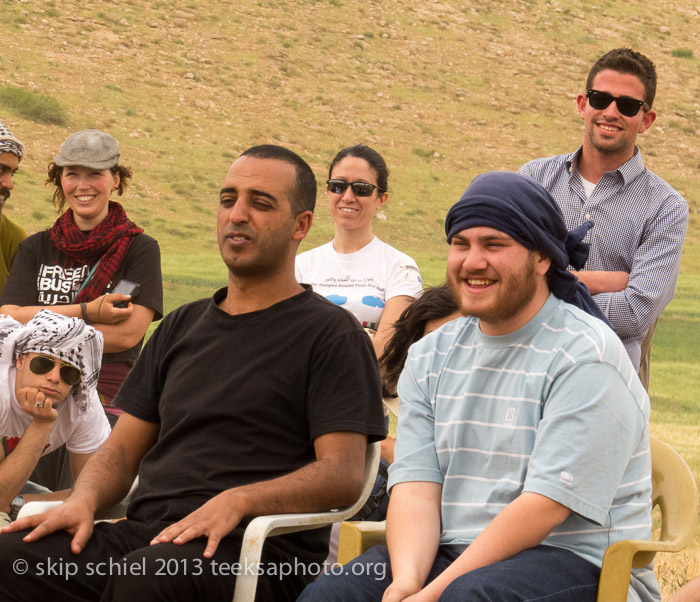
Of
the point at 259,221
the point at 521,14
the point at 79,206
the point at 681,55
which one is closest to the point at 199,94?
the point at 521,14

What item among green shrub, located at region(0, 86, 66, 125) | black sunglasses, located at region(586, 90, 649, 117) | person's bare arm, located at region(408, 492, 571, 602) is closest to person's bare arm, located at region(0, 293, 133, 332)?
black sunglasses, located at region(586, 90, 649, 117)

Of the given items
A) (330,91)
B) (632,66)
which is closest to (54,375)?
(632,66)

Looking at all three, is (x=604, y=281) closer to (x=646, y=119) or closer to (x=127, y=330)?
(x=646, y=119)

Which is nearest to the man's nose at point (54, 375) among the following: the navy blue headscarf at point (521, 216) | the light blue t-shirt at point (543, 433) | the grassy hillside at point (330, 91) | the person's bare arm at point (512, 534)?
the light blue t-shirt at point (543, 433)

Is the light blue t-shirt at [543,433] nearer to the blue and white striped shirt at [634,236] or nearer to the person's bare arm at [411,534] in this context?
the person's bare arm at [411,534]

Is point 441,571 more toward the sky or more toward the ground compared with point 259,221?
more toward the ground

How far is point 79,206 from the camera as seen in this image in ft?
14.9

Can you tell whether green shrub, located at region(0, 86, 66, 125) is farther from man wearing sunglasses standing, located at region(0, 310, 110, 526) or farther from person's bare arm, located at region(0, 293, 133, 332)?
Answer: man wearing sunglasses standing, located at region(0, 310, 110, 526)

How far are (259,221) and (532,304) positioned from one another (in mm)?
890

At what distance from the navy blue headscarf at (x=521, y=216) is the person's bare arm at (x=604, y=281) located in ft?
3.96

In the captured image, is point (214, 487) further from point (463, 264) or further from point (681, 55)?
point (681, 55)

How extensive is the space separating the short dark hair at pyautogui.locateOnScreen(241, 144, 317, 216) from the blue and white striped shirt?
129 cm

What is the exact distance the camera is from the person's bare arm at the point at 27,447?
3387mm

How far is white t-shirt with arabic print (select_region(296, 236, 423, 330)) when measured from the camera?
4.42 metres
